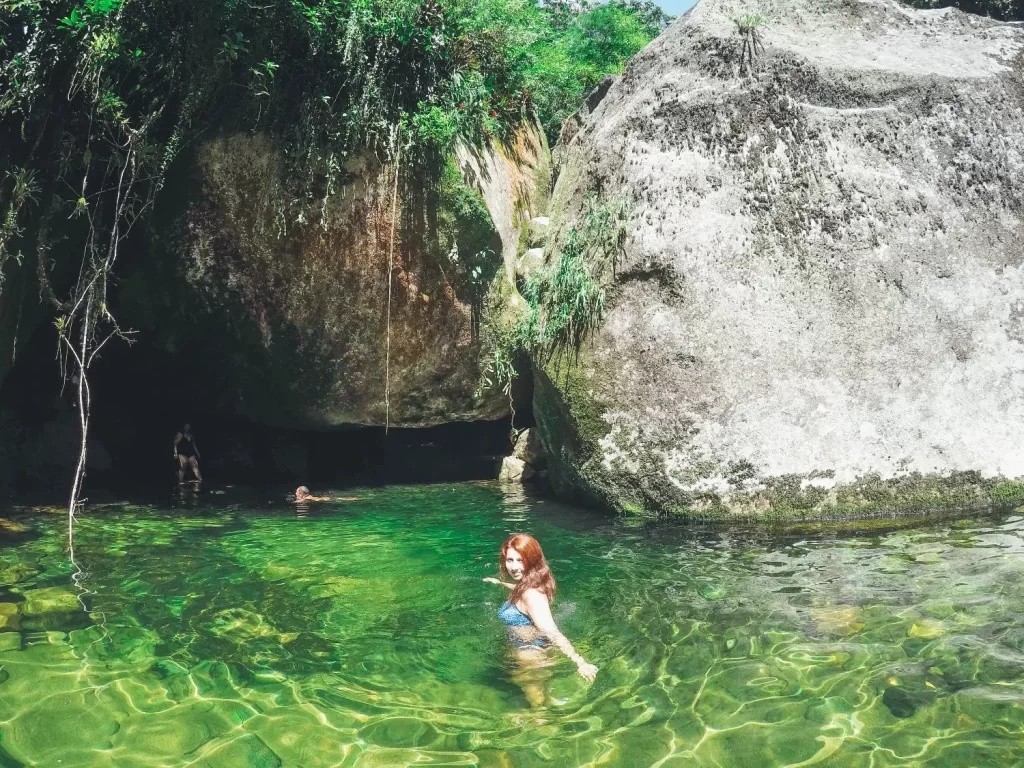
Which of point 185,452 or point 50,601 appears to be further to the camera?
point 185,452

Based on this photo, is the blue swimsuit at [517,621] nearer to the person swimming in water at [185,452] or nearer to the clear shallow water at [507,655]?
the clear shallow water at [507,655]

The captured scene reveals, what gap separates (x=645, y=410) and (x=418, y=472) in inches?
221

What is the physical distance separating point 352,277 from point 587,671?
6.70 meters

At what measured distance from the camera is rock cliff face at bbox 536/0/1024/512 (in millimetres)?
7602

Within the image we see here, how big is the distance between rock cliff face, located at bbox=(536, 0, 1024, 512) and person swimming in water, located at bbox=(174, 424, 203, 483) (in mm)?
5439

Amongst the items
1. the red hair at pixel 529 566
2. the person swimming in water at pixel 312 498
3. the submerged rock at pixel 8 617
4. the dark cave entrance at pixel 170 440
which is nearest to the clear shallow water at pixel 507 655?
the submerged rock at pixel 8 617

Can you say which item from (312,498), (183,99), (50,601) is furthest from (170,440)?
(50,601)

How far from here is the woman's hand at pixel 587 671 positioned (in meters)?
4.11

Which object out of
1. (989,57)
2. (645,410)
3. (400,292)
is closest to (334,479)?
(400,292)

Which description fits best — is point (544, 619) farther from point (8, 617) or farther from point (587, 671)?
point (8, 617)

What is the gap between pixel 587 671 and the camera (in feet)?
13.6

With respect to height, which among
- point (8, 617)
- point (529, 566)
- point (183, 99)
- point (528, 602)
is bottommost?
point (8, 617)

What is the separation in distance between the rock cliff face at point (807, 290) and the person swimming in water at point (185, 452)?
544cm

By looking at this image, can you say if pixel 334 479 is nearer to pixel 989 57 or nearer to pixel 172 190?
pixel 172 190
